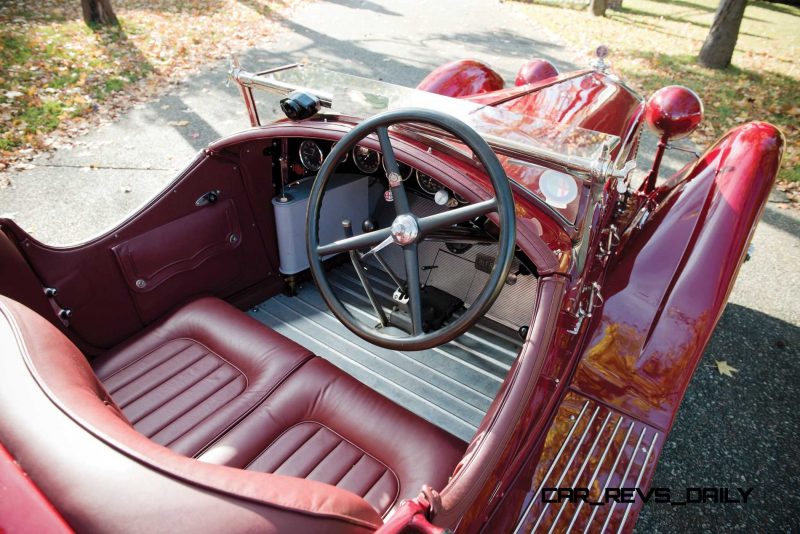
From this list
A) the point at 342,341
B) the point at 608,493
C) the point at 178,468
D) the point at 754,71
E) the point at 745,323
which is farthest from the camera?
the point at 754,71

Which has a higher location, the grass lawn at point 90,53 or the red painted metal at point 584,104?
the red painted metal at point 584,104

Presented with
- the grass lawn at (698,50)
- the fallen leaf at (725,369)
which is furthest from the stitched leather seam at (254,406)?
the grass lawn at (698,50)

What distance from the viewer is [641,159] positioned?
5172mm

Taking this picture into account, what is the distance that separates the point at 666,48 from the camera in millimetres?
9102

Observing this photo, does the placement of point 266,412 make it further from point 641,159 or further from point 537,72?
point 641,159

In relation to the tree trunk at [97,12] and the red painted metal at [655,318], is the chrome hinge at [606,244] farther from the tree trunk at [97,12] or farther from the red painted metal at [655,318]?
the tree trunk at [97,12]

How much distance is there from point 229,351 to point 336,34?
27.6 feet

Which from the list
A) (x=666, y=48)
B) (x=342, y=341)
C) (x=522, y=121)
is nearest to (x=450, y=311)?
(x=342, y=341)

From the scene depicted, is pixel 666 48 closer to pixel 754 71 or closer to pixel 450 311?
pixel 754 71

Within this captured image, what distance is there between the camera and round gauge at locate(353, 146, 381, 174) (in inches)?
101

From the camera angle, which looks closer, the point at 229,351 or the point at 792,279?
the point at 229,351

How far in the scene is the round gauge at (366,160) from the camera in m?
2.56

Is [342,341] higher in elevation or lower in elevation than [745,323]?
higher

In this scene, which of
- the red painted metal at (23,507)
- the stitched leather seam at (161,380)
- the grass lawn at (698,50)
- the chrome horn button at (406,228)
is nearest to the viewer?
the red painted metal at (23,507)
